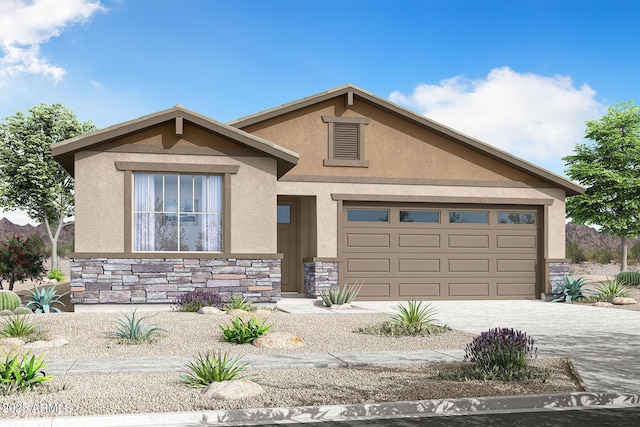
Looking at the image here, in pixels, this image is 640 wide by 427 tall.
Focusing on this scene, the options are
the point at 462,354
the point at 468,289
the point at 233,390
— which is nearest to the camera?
the point at 233,390

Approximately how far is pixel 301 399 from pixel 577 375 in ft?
11.5

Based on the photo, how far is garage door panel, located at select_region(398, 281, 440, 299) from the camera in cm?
2158

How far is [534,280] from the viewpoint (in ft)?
74.1

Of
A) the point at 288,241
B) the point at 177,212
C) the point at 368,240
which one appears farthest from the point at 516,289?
the point at 177,212

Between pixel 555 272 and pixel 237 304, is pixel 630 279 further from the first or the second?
pixel 237 304

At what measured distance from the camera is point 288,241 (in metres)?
22.5

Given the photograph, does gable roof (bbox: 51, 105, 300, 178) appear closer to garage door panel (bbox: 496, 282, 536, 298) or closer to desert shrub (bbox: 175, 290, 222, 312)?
desert shrub (bbox: 175, 290, 222, 312)

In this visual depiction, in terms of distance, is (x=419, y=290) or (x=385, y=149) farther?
(x=385, y=149)

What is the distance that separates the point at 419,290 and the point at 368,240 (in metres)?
2.18

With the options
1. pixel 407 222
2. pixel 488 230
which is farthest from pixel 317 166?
pixel 488 230

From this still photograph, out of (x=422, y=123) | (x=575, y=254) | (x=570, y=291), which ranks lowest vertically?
(x=570, y=291)

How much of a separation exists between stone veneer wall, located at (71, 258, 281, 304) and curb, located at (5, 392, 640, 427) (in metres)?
10.4

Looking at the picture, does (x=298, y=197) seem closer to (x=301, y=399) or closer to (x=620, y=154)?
(x=301, y=399)

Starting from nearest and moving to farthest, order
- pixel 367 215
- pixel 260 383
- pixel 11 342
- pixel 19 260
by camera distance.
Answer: pixel 260 383, pixel 11 342, pixel 367 215, pixel 19 260
